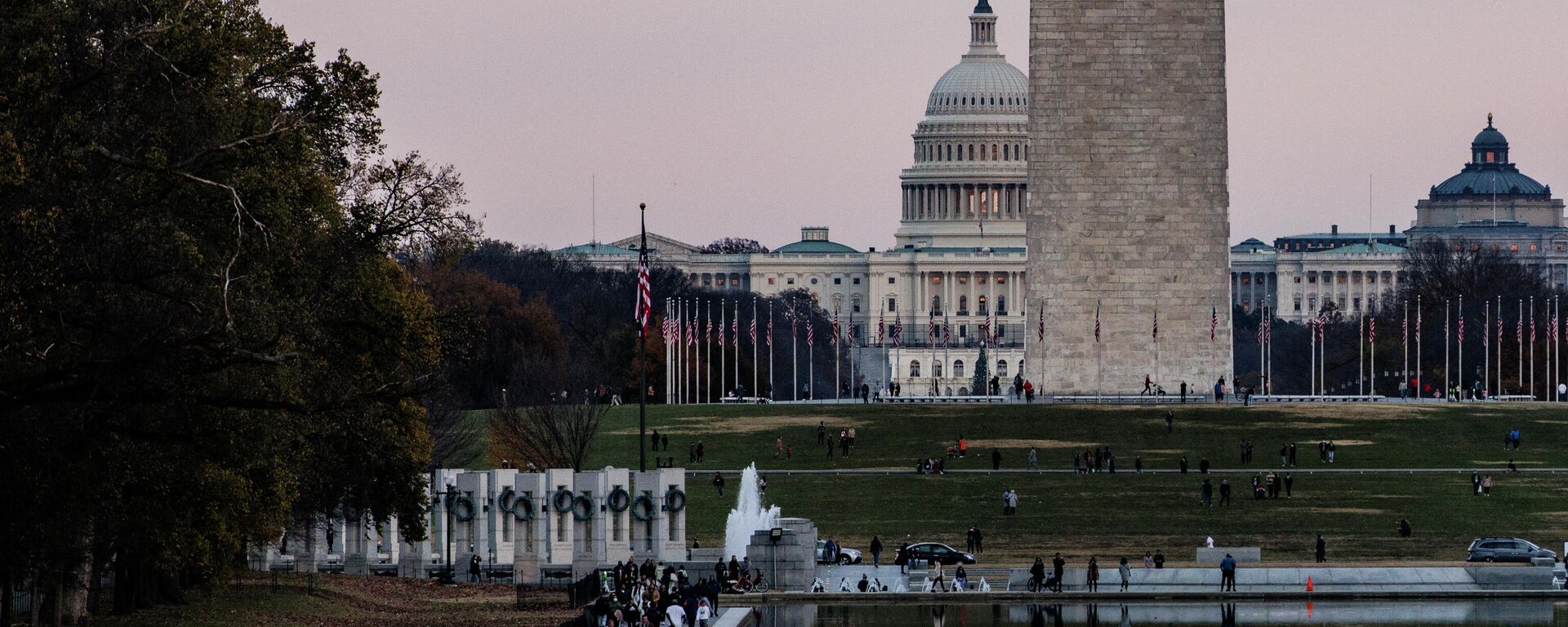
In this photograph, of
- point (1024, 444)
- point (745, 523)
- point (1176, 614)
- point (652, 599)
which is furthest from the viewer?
point (1024, 444)

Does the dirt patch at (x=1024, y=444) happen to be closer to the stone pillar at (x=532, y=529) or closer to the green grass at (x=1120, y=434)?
the green grass at (x=1120, y=434)

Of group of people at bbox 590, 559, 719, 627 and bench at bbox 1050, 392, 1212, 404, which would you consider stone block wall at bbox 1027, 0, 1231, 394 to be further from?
group of people at bbox 590, 559, 719, 627

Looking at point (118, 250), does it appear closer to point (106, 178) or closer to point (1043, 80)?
point (106, 178)

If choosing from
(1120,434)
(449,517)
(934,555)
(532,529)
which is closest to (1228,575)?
(934,555)

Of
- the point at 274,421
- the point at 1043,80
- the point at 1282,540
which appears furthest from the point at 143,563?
the point at 1043,80

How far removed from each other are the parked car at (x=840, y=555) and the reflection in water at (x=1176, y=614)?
554 centimetres

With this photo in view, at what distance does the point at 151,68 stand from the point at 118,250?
98.2 inches

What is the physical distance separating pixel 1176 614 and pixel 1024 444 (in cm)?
2999

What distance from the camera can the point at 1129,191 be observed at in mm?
84375

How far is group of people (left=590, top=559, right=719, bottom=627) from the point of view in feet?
127

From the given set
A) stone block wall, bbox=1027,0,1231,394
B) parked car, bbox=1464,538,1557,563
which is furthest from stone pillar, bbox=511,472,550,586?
stone block wall, bbox=1027,0,1231,394

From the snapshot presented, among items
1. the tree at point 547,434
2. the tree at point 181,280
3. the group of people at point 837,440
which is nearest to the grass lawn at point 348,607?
the tree at point 181,280

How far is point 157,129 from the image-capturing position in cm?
3117

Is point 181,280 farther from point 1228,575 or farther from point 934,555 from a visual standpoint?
point 934,555
